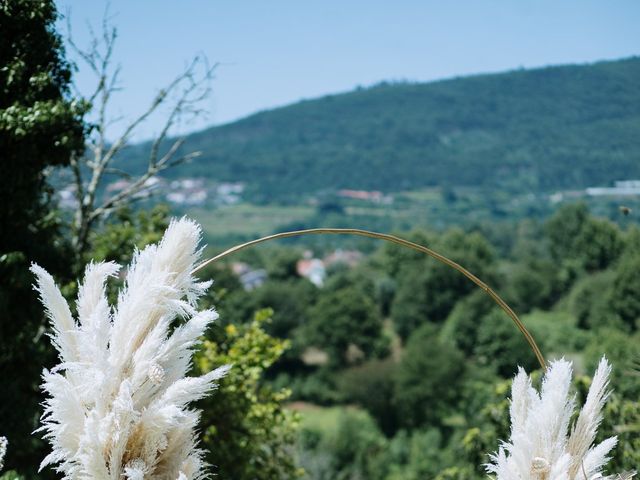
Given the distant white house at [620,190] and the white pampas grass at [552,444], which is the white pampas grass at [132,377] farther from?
the distant white house at [620,190]

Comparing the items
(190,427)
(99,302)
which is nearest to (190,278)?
(99,302)

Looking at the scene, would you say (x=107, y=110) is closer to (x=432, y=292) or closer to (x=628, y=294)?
(x=628, y=294)

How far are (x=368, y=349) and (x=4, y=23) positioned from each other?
46.3m

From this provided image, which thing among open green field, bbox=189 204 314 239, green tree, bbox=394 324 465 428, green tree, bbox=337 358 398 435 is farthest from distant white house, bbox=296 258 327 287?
green tree, bbox=394 324 465 428

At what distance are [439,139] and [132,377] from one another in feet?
607

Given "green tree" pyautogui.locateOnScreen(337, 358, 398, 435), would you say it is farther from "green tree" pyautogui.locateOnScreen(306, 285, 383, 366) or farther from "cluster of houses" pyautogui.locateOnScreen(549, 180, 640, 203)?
"cluster of houses" pyautogui.locateOnScreen(549, 180, 640, 203)

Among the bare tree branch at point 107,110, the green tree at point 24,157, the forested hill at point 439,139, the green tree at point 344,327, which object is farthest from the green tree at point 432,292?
the forested hill at point 439,139

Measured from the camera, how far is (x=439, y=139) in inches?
7249

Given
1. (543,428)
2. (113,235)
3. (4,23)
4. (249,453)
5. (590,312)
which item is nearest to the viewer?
(543,428)

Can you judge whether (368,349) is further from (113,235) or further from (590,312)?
(113,235)

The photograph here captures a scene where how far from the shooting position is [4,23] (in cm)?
527

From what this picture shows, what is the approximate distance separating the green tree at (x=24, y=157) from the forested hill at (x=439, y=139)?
118 metres

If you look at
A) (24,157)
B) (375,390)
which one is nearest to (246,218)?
(375,390)

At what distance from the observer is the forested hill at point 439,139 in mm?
140125
